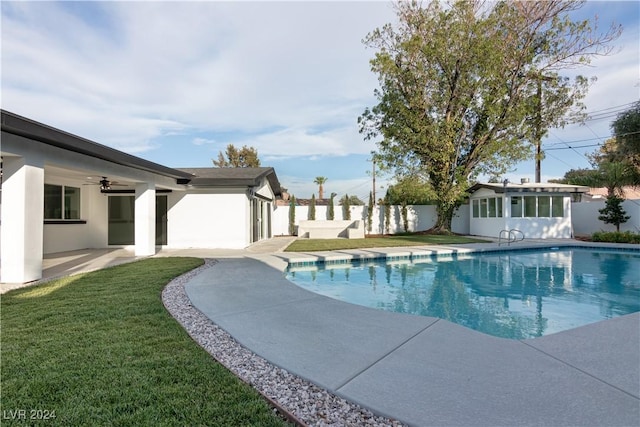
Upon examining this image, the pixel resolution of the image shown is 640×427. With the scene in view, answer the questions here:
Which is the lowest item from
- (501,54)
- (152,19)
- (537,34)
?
(152,19)

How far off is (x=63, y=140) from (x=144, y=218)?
4.94 m

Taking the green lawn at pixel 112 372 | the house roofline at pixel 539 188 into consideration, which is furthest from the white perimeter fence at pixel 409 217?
the green lawn at pixel 112 372

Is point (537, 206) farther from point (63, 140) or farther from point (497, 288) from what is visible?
point (63, 140)

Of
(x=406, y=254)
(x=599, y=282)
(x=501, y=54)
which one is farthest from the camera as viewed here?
(x=501, y=54)

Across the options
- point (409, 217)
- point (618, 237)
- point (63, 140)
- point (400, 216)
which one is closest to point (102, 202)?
point (63, 140)

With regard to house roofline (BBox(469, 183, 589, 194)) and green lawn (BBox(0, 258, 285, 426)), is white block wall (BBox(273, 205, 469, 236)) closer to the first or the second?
house roofline (BBox(469, 183, 589, 194))

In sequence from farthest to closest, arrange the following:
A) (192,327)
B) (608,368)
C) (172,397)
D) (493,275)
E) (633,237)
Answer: (633,237) → (493,275) → (192,327) → (608,368) → (172,397)

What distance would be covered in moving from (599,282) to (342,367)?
28.3ft

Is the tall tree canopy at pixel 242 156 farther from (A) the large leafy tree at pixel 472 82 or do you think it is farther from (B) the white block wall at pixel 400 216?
(A) the large leafy tree at pixel 472 82

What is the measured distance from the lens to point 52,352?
10.7 ft

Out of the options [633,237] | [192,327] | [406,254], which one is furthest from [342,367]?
[633,237]

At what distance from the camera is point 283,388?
2688 mm

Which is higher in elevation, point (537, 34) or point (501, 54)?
point (537, 34)

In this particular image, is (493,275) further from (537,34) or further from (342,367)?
(537,34)
